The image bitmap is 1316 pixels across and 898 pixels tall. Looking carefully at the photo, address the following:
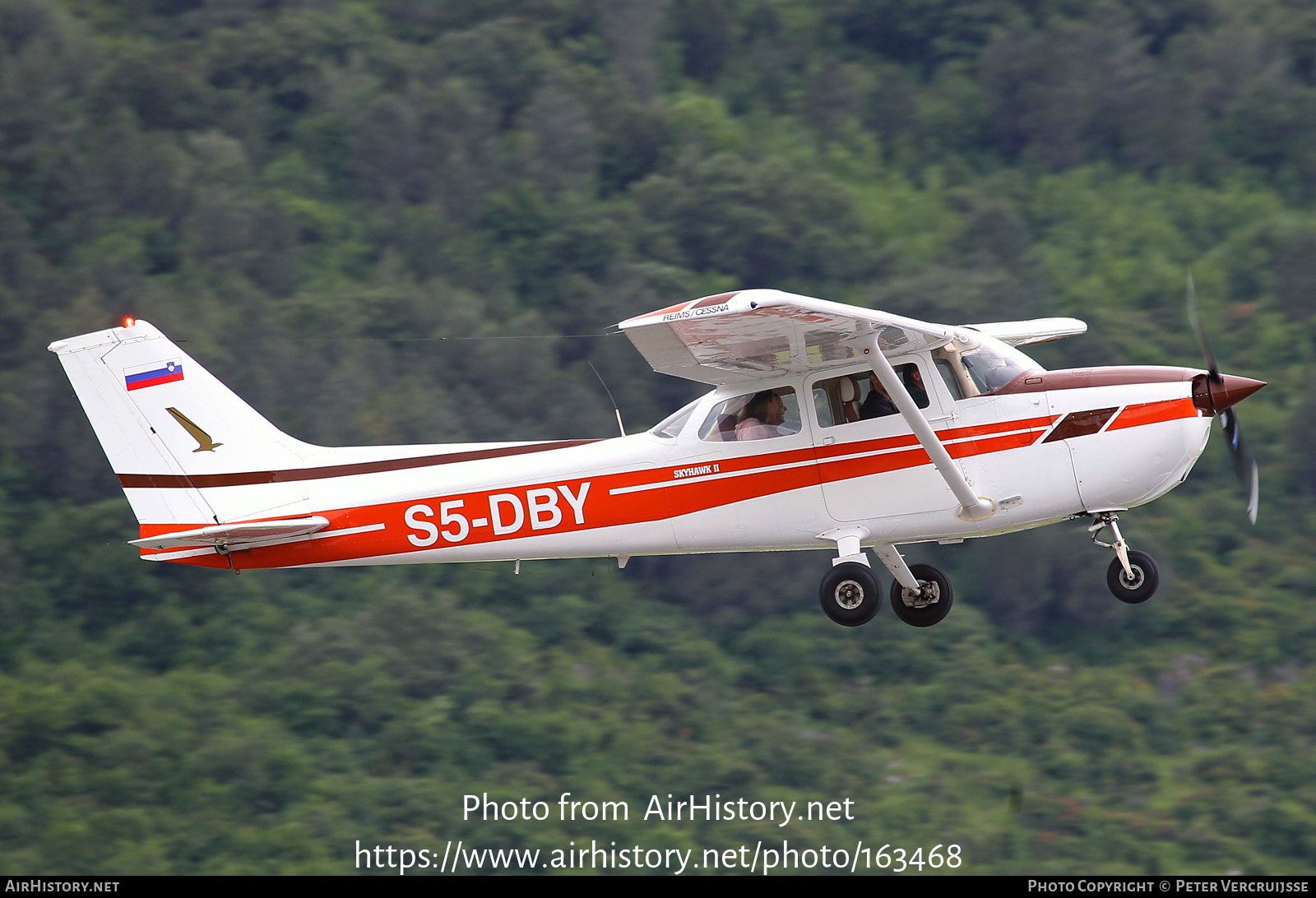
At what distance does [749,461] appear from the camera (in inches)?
485

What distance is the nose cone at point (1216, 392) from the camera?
A: 37.8 feet

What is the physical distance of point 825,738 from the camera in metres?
31.9

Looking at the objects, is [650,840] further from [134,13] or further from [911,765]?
[134,13]

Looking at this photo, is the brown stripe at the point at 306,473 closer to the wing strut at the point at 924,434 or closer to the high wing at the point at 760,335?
the high wing at the point at 760,335

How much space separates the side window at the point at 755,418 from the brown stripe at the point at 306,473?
1.09m

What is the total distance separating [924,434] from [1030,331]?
2.24m

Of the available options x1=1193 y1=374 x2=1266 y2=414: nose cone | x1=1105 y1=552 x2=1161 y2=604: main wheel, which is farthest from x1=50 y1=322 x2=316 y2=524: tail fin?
x1=1193 y1=374 x2=1266 y2=414: nose cone

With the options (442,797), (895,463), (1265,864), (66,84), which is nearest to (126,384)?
(895,463)

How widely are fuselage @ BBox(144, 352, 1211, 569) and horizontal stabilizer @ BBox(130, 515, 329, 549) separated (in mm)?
102

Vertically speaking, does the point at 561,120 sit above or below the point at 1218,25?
below

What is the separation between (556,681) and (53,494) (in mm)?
15243

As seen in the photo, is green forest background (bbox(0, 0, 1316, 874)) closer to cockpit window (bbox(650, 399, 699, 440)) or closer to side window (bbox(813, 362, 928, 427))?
cockpit window (bbox(650, 399, 699, 440))

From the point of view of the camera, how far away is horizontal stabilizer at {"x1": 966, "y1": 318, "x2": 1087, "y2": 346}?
43.4 ft

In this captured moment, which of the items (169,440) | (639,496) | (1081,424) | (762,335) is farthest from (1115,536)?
(169,440)
